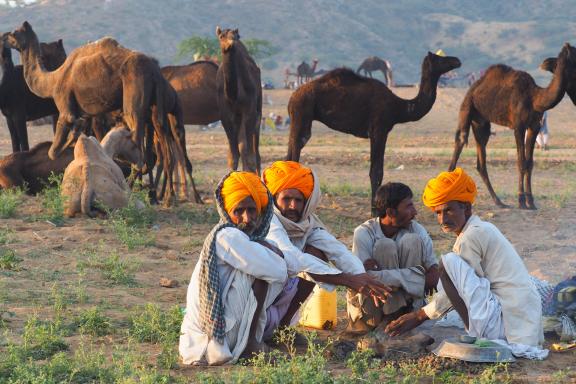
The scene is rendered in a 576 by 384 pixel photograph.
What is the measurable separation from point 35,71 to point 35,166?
61.9 inches

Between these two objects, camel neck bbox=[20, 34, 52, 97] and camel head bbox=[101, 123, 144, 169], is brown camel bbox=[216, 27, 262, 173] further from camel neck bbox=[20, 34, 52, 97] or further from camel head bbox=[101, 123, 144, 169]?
camel neck bbox=[20, 34, 52, 97]

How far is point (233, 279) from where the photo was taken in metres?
5.29

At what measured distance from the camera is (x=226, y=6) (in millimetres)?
91938

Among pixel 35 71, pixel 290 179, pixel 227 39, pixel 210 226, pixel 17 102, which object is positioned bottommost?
pixel 210 226

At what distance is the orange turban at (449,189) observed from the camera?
5680 millimetres

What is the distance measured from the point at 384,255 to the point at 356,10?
93485 mm

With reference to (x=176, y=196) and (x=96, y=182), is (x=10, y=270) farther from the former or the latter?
(x=176, y=196)

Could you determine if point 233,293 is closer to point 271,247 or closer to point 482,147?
point 271,247

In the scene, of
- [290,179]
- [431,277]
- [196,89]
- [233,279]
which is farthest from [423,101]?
[233,279]

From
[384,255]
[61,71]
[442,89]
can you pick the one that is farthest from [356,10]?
[384,255]

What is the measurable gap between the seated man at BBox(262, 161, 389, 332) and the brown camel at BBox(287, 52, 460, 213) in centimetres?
561

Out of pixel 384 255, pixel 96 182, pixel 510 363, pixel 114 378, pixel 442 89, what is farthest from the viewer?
pixel 442 89

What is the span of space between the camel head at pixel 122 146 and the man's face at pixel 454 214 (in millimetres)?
6370

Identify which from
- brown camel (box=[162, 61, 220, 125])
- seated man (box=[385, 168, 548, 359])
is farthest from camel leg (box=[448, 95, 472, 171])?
seated man (box=[385, 168, 548, 359])
